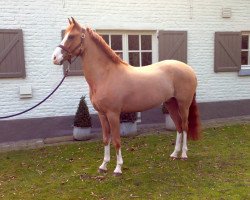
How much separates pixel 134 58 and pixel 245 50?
3683mm

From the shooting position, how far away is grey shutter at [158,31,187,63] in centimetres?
800

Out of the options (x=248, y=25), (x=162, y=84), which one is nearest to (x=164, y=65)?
(x=162, y=84)

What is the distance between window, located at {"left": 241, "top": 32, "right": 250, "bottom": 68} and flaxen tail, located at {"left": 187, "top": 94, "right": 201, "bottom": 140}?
459cm

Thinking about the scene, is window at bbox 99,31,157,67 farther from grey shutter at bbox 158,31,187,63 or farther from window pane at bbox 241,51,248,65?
window pane at bbox 241,51,248,65

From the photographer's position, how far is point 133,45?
803 centimetres

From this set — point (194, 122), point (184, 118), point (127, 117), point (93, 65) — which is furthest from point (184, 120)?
point (127, 117)

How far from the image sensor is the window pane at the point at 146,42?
8102mm

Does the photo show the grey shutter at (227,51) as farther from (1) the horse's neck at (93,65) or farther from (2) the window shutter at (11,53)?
(2) the window shutter at (11,53)

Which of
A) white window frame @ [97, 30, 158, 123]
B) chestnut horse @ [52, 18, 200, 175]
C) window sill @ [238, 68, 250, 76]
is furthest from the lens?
window sill @ [238, 68, 250, 76]

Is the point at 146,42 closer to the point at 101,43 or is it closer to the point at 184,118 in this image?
the point at 184,118

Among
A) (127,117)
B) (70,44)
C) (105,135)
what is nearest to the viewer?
(70,44)

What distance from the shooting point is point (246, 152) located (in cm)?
569

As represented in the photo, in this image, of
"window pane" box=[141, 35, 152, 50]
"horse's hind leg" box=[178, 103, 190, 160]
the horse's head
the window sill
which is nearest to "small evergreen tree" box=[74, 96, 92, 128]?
"window pane" box=[141, 35, 152, 50]

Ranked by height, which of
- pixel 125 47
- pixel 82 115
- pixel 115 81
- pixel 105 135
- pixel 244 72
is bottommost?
pixel 82 115
